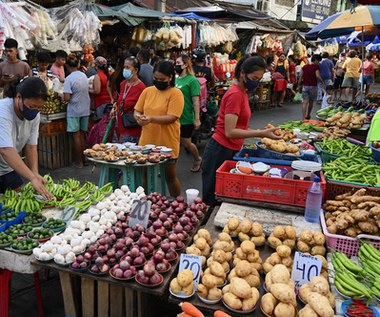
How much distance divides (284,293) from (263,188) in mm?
1254

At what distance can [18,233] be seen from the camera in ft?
9.52

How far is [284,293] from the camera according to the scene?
2.07 metres

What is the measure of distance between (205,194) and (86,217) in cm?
141

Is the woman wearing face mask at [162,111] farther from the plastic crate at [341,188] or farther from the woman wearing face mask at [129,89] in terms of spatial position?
the plastic crate at [341,188]

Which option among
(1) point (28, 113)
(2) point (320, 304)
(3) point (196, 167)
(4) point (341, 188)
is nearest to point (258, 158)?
(4) point (341, 188)

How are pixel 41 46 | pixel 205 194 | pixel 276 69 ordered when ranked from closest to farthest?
pixel 205 194
pixel 41 46
pixel 276 69

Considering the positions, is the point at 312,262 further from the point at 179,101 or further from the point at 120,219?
the point at 179,101

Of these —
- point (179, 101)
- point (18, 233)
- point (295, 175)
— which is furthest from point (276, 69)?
point (18, 233)

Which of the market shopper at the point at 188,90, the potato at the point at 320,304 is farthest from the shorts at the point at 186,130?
the potato at the point at 320,304

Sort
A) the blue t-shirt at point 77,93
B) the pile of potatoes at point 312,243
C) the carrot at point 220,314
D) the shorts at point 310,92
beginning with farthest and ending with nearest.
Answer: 1. the shorts at point 310,92
2. the blue t-shirt at point 77,93
3. the pile of potatoes at point 312,243
4. the carrot at point 220,314

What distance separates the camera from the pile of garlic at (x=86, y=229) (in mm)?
2637

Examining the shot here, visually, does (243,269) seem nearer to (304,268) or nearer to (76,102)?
(304,268)

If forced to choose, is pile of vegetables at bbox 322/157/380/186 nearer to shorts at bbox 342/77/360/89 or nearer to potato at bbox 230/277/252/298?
potato at bbox 230/277/252/298

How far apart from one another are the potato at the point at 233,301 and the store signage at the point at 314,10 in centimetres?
2726
